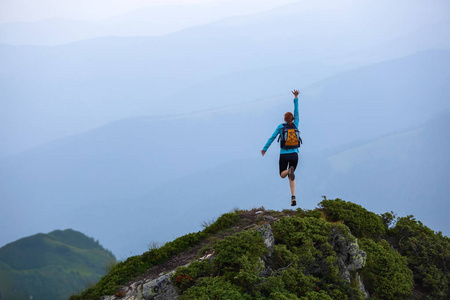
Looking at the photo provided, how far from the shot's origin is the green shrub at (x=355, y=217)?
11.9m

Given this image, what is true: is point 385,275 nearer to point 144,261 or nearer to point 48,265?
point 144,261

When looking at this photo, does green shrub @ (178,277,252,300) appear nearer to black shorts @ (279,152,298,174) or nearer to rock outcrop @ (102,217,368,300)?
rock outcrop @ (102,217,368,300)

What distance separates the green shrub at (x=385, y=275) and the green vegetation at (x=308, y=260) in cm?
3

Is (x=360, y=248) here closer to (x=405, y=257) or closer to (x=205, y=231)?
(x=405, y=257)

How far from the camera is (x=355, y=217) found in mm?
12047

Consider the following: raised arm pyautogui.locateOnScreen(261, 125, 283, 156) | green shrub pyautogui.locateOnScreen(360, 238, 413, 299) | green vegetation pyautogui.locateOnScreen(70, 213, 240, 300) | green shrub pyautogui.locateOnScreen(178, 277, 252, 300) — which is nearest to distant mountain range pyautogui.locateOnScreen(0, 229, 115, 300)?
green vegetation pyautogui.locateOnScreen(70, 213, 240, 300)

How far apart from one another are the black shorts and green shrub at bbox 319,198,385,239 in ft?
7.39

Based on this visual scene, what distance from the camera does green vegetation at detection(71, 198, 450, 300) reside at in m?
8.16

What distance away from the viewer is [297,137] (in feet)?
36.0

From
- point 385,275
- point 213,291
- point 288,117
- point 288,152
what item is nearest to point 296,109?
point 288,117

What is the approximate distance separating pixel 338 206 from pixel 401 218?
3145 mm

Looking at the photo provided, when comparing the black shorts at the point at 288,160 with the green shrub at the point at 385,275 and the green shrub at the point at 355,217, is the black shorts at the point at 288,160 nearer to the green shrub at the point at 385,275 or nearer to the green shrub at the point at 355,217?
the green shrub at the point at 355,217

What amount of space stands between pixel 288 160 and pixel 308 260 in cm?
323

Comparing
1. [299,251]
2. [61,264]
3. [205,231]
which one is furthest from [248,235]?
[61,264]
